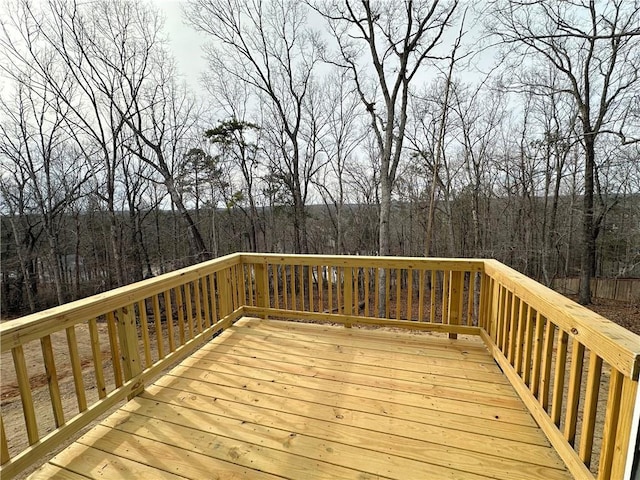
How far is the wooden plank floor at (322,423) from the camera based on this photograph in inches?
60.8

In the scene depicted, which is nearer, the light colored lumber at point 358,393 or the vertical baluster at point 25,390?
the vertical baluster at point 25,390

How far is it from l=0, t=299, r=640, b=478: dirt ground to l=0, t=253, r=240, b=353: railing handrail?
2734 mm

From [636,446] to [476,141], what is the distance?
12278mm

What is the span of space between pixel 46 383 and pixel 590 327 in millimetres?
9837

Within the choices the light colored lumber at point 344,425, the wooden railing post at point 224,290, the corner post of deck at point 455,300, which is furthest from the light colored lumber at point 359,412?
the corner post of deck at point 455,300

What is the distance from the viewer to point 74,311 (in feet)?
5.62

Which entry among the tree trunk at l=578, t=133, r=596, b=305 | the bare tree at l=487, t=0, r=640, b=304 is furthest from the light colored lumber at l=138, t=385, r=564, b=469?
the tree trunk at l=578, t=133, r=596, b=305

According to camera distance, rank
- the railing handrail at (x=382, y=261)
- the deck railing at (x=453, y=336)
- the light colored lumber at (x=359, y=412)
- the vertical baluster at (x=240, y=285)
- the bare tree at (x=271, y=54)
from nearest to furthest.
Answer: the deck railing at (x=453, y=336)
the light colored lumber at (x=359, y=412)
the railing handrail at (x=382, y=261)
the vertical baluster at (x=240, y=285)
the bare tree at (x=271, y=54)

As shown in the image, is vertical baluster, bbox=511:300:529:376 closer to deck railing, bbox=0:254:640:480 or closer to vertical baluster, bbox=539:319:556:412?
deck railing, bbox=0:254:640:480

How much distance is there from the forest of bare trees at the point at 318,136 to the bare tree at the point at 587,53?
55mm

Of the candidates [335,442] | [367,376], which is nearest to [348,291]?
[367,376]

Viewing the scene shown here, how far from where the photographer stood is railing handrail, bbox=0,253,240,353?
1.42 metres

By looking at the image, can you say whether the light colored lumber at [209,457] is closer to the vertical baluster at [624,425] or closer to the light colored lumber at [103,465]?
the light colored lumber at [103,465]

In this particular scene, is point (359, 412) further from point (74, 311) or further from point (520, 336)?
point (74, 311)
